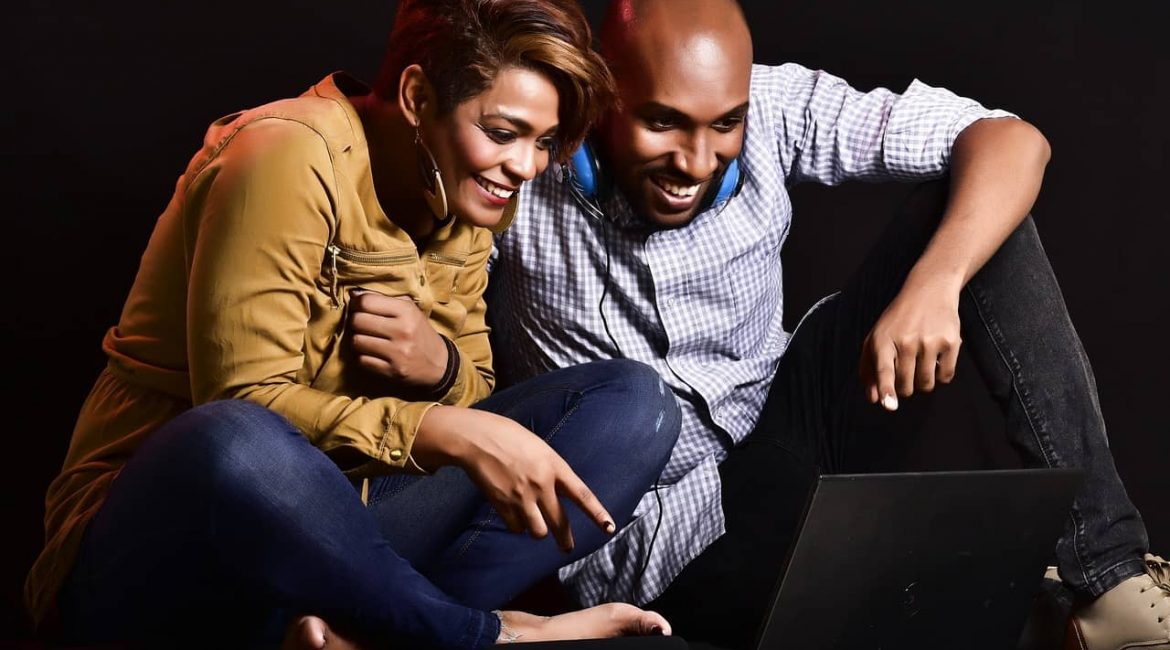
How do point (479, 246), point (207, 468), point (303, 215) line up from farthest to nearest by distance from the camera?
point (479, 246), point (303, 215), point (207, 468)

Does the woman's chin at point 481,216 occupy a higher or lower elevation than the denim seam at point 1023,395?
higher

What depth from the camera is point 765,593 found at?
1779 mm

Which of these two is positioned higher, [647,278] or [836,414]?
[647,278]

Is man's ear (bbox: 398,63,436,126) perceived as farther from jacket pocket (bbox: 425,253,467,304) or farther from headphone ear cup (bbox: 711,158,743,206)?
headphone ear cup (bbox: 711,158,743,206)

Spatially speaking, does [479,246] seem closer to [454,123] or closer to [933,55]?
[454,123]

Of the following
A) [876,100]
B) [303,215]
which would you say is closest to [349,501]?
[303,215]

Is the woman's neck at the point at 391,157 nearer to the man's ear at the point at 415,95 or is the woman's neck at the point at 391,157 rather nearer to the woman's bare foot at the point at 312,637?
the man's ear at the point at 415,95

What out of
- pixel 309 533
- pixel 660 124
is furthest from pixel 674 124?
pixel 309 533

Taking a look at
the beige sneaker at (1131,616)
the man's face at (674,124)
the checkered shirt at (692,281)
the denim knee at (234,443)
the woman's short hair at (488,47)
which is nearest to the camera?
the denim knee at (234,443)

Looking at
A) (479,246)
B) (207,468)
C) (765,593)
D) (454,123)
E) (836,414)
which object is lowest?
(765,593)

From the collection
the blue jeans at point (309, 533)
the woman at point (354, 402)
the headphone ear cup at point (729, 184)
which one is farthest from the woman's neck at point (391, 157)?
the headphone ear cup at point (729, 184)

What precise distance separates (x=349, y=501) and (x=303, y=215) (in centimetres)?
31

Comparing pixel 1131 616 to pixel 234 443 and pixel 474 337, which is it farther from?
pixel 234 443

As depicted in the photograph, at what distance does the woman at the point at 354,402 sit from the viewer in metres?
1.31
